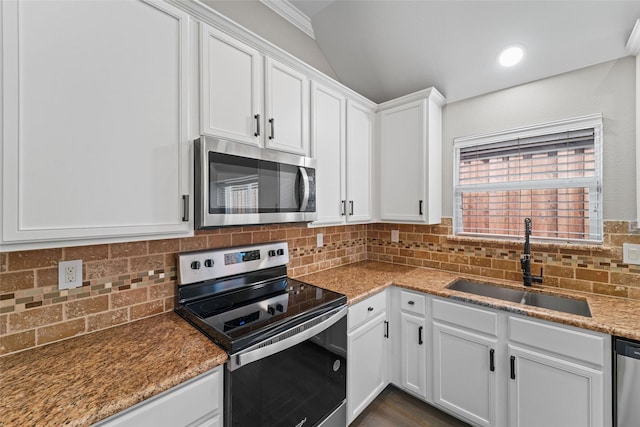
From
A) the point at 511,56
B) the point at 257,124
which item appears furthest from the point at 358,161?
the point at 511,56

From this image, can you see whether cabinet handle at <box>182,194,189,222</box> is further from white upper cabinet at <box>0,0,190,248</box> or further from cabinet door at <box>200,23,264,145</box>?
cabinet door at <box>200,23,264,145</box>

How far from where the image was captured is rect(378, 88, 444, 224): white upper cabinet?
2260 mm

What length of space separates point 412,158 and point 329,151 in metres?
0.75

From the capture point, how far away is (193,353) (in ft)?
3.57

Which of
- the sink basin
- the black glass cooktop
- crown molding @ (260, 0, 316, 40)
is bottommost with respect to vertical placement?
the sink basin

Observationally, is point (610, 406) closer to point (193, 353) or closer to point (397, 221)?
point (397, 221)

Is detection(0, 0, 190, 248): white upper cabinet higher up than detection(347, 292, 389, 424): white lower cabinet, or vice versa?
detection(0, 0, 190, 248): white upper cabinet

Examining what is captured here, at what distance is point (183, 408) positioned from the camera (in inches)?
38.9

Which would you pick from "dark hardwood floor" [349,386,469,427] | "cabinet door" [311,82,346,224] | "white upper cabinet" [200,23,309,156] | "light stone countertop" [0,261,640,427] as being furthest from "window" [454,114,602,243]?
"white upper cabinet" [200,23,309,156]

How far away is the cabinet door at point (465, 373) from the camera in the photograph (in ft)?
5.63

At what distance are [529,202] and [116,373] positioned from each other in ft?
8.63

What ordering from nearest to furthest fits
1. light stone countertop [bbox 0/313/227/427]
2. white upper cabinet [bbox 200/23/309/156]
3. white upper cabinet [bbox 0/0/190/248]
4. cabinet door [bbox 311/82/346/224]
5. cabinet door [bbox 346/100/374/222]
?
light stone countertop [bbox 0/313/227/427] → white upper cabinet [bbox 0/0/190/248] → white upper cabinet [bbox 200/23/309/156] → cabinet door [bbox 311/82/346/224] → cabinet door [bbox 346/100/374/222]

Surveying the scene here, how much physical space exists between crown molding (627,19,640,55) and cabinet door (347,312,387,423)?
2.23m

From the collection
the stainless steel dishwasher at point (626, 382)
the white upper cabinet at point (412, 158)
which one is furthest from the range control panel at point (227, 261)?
the stainless steel dishwasher at point (626, 382)
